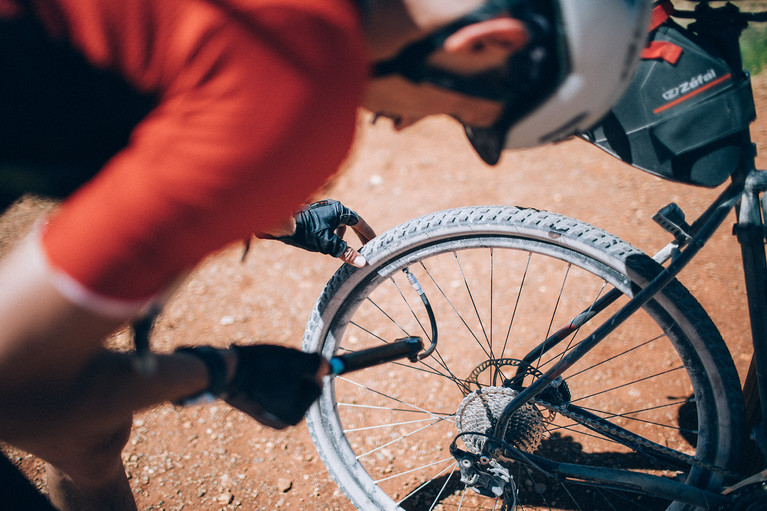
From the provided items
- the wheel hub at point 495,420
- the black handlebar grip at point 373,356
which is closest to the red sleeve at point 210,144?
the black handlebar grip at point 373,356

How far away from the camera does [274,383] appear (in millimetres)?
1084

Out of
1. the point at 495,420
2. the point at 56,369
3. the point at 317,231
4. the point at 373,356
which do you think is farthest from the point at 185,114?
the point at 495,420

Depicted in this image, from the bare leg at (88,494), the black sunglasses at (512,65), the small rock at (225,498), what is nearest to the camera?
the black sunglasses at (512,65)

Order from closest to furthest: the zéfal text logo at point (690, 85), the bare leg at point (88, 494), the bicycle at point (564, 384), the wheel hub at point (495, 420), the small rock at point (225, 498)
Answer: the zéfal text logo at point (690, 85) < the bicycle at point (564, 384) < the bare leg at point (88, 494) < the wheel hub at point (495, 420) < the small rock at point (225, 498)

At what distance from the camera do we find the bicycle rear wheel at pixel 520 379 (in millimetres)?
1415

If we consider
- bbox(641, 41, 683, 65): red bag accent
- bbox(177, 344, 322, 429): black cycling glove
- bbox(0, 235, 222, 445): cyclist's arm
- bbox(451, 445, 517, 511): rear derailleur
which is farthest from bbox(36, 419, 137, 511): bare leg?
bbox(641, 41, 683, 65): red bag accent

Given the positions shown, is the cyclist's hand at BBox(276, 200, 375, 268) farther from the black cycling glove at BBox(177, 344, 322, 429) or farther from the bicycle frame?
the bicycle frame

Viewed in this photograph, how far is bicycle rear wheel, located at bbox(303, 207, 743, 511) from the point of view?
55.7 inches

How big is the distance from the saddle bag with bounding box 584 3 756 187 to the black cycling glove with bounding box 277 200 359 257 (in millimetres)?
925

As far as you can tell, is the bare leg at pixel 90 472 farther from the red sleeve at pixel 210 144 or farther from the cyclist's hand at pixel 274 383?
the red sleeve at pixel 210 144

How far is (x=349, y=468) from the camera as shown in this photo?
1.87m

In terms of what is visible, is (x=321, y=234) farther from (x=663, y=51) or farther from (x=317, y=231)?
(x=663, y=51)

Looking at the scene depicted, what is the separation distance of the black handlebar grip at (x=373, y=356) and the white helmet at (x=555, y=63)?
672 mm

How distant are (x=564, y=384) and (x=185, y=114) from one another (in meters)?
1.48
